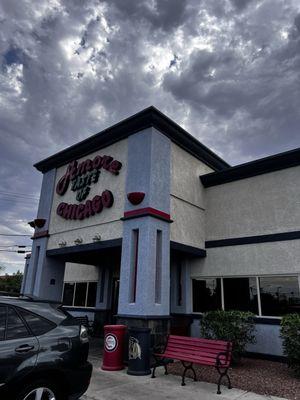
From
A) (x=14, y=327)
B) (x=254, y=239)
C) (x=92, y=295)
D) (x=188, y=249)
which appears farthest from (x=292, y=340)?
(x=92, y=295)

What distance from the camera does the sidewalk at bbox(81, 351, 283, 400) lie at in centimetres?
604

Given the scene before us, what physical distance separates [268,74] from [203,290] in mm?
9366

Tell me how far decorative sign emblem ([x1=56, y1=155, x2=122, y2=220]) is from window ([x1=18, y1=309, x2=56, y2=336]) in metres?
6.87

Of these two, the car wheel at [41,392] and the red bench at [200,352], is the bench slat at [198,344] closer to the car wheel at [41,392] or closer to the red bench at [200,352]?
the red bench at [200,352]

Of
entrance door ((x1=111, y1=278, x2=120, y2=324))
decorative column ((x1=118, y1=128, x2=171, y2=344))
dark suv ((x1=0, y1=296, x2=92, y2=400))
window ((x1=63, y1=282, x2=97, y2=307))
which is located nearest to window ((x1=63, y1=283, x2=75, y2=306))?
window ((x1=63, y1=282, x2=97, y2=307))

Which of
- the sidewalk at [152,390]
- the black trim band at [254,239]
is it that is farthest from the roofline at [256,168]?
the sidewalk at [152,390]

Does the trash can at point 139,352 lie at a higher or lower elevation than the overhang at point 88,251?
lower

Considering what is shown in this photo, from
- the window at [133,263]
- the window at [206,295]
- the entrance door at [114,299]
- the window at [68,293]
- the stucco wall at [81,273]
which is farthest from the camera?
the window at [68,293]

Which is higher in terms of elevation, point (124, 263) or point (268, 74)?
point (268, 74)

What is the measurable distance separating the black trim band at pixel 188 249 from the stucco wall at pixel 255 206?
767mm

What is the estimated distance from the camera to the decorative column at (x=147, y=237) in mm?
9125

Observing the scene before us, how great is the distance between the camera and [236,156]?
1731 cm

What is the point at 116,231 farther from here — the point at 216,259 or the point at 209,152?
the point at 209,152

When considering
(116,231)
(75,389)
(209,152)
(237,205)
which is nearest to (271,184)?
(237,205)
